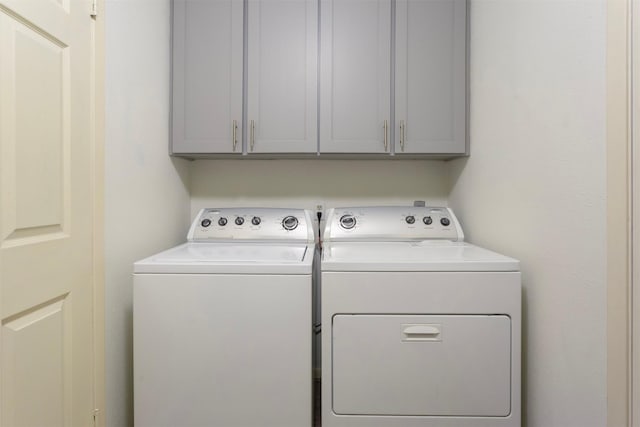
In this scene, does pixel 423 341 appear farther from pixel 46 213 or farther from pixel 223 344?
pixel 46 213

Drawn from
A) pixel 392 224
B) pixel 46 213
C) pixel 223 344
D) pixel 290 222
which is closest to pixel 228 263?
pixel 223 344

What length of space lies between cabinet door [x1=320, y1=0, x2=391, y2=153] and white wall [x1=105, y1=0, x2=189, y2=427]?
761 millimetres

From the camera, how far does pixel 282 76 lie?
175 cm

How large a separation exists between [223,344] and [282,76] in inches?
48.5

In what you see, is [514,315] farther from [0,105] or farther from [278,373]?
[0,105]

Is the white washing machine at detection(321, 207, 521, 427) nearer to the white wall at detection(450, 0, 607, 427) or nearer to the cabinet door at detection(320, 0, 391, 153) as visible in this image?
the white wall at detection(450, 0, 607, 427)

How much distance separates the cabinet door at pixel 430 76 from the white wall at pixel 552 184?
0.14 m

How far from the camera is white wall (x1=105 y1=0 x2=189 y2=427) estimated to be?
1.31 meters

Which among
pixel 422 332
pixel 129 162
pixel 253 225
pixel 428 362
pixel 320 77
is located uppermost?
pixel 320 77

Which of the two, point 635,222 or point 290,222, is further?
point 290,222

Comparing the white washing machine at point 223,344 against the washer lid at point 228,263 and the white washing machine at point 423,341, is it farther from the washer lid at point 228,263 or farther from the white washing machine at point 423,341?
the white washing machine at point 423,341

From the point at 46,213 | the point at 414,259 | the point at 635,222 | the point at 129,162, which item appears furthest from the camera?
the point at 129,162

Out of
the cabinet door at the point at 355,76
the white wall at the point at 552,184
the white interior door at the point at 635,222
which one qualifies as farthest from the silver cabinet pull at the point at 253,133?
the white interior door at the point at 635,222

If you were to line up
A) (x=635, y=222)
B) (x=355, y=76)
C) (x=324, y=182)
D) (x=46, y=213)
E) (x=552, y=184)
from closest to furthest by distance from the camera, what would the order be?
1. (x=635, y=222)
2. (x=46, y=213)
3. (x=552, y=184)
4. (x=355, y=76)
5. (x=324, y=182)
